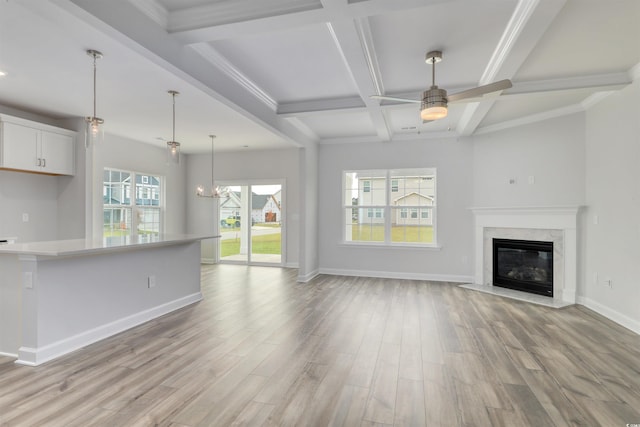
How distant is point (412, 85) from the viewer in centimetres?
398

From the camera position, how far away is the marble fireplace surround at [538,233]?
187 inches

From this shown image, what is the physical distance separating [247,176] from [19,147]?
409 centimetres

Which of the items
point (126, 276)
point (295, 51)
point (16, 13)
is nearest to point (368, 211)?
point (295, 51)

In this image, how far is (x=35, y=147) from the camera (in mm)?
4473

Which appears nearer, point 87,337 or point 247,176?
point 87,337

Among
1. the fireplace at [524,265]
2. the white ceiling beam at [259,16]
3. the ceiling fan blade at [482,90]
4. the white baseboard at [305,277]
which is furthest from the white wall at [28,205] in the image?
the fireplace at [524,265]

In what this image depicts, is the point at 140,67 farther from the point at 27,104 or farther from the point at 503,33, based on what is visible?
the point at 503,33

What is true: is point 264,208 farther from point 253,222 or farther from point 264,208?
point 253,222

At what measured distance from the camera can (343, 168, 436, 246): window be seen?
6.39 meters

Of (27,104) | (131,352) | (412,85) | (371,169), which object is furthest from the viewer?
(371,169)

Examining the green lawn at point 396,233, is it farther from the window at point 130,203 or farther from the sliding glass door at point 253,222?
the window at point 130,203

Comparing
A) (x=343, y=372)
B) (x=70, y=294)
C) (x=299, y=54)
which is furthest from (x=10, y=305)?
(x=299, y=54)

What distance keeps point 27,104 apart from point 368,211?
5817 mm

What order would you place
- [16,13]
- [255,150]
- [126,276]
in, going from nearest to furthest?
[16,13], [126,276], [255,150]
